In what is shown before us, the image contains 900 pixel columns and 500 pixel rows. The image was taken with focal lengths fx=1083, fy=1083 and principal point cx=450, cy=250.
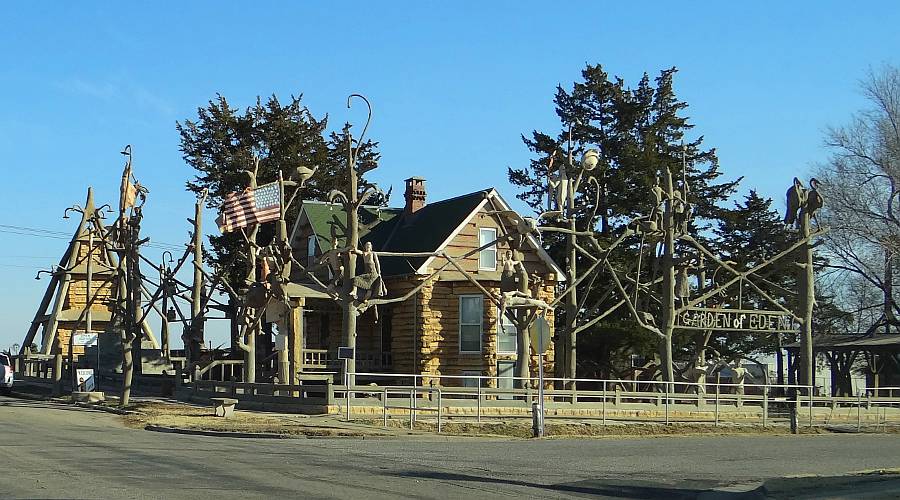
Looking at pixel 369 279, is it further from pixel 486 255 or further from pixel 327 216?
pixel 327 216

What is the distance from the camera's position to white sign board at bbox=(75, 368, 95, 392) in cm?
3691

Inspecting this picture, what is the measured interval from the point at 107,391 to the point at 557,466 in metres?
28.2

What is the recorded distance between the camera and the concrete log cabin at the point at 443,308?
42.8 metres

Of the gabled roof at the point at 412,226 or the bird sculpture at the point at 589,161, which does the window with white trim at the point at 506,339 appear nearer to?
the gabled roof at the point at 412,226

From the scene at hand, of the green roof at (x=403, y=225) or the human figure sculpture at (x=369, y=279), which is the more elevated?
the green roof at (x=403, y=225)

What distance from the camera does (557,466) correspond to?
17734 mm

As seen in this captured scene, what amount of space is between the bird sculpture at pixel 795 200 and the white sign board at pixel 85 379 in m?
24.5

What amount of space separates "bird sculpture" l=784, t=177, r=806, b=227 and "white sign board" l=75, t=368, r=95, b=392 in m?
24.5

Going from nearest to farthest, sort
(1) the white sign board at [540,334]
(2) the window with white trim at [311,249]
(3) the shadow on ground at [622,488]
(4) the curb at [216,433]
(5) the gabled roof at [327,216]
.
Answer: (3) the shadow on ground at [622,488] → (4) the curb at [216,433] → (1) the white sign board at [540,334] → (5) the gabled roof at [327,216] → (2) the window with white trim at [311,249]

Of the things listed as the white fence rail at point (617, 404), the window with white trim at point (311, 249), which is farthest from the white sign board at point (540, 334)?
the window with white trim at point (311, 249)

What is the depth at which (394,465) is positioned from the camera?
17.4 meters

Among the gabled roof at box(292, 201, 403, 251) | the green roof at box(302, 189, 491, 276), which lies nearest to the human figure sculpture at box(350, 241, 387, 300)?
the green roof at box(302, 189, 491, 276)

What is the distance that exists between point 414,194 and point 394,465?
33.0m

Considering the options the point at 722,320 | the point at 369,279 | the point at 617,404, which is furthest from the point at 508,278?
the point at 722,320
